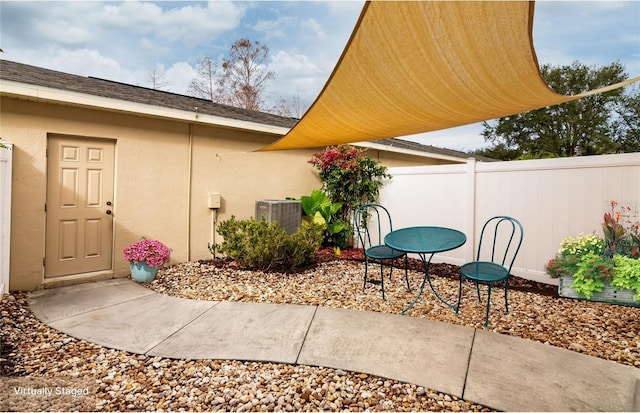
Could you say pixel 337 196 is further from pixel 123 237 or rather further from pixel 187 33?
pixel 187 33

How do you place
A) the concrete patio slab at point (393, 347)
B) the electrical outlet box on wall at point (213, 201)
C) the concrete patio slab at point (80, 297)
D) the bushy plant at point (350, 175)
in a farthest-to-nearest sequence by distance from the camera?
the bushy plant at point (350, 175) → the electrical outlet box on wall at point (213, 201) → the concrete patio slab at point (80, 297) → the concrete patio slab at point (393, 347)

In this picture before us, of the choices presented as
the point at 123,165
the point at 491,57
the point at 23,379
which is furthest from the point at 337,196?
the point at 23,379

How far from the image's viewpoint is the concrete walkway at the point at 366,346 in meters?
2.14

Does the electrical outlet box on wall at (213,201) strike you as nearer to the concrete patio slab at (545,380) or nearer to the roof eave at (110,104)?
the roof eave at (110,104)

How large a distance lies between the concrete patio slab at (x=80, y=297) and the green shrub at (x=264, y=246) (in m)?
1.37

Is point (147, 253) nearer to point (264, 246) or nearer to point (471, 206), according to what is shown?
point (264, 246)

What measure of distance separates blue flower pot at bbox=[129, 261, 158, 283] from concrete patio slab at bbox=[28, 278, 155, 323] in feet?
0.35

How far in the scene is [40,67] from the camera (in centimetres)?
539

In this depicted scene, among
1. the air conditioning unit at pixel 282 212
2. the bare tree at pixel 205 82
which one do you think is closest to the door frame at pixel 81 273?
the air conditioning unit at pixel 282 212

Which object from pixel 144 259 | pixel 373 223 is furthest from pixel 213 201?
pixel 373 223

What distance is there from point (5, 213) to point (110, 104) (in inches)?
69.1

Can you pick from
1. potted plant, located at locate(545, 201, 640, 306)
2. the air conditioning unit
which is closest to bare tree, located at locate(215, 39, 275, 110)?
the air conditioning unit

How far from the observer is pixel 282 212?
6000 millimetres

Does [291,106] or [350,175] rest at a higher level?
[291,106]
